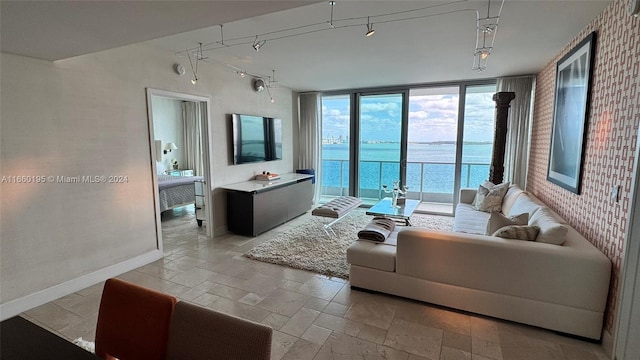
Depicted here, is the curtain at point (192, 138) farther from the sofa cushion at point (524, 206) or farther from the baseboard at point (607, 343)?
the baseboard at point (607, 343)

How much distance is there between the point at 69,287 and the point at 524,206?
487cm

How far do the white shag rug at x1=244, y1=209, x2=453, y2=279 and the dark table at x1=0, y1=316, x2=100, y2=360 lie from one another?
246 cm

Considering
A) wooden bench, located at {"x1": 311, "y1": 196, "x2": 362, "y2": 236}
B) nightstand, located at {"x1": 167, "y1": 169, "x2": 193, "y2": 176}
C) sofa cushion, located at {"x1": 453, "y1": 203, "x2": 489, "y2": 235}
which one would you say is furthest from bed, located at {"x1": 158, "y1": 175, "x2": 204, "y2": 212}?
sofa cushion, located at {"x1": 453, "y1": 203, "x2": 489, "y2": 235}

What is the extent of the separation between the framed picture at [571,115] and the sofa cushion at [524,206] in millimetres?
324

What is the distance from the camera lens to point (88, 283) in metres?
3.00

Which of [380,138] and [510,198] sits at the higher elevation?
[380,138]

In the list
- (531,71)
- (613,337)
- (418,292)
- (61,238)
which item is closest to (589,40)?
(531,71)

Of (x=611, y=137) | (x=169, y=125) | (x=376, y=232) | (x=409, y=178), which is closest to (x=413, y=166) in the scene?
(x=409, y=178)

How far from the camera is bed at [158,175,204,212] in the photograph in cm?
516

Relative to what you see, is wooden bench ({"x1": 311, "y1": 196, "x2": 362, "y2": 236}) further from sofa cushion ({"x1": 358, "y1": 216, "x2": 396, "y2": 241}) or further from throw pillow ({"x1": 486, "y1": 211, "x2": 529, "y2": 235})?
throw pillow ({"x1": 486, "y1": 211, "x2": 529, "y2": 235})

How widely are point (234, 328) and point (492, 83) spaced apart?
5.72 metres

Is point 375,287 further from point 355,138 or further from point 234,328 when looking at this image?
point 355,138

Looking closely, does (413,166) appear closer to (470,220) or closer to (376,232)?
(470,220)

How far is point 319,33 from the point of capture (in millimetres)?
3021
